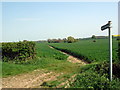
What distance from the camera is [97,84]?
4.48 metres

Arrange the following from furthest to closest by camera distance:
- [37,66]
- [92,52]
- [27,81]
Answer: [92,52] → [37,66] → [27,81]

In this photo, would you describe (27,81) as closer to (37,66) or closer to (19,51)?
(37,66)

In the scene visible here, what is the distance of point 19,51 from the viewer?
12.8 metres

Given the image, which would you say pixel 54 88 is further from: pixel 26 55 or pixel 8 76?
pixel 26 55

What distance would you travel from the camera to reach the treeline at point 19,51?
12.7 meters

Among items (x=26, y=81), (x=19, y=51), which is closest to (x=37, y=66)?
(x=19, y=51)

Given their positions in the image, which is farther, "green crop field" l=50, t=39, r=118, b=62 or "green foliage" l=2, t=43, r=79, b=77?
"green crop field" l=50, t=39, r=118, b=62

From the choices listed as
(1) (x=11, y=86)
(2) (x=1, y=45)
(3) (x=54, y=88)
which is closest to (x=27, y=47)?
(2) (x=1, y=45)

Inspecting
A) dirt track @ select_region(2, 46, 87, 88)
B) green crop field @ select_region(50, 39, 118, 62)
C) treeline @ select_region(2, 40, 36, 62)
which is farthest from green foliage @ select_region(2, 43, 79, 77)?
green crop field @ select_region(50, 39, 118, 62)

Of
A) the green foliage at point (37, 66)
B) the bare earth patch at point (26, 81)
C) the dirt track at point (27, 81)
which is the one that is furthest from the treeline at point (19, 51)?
the bare earth patch at point (26, 81)

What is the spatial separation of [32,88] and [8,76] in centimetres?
290

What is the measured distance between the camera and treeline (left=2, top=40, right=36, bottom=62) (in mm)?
12664

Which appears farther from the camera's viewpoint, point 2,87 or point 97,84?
point 2,87

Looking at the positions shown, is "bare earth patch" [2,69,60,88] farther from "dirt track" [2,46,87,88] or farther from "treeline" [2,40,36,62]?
"treeline" [2,40,36,62]
